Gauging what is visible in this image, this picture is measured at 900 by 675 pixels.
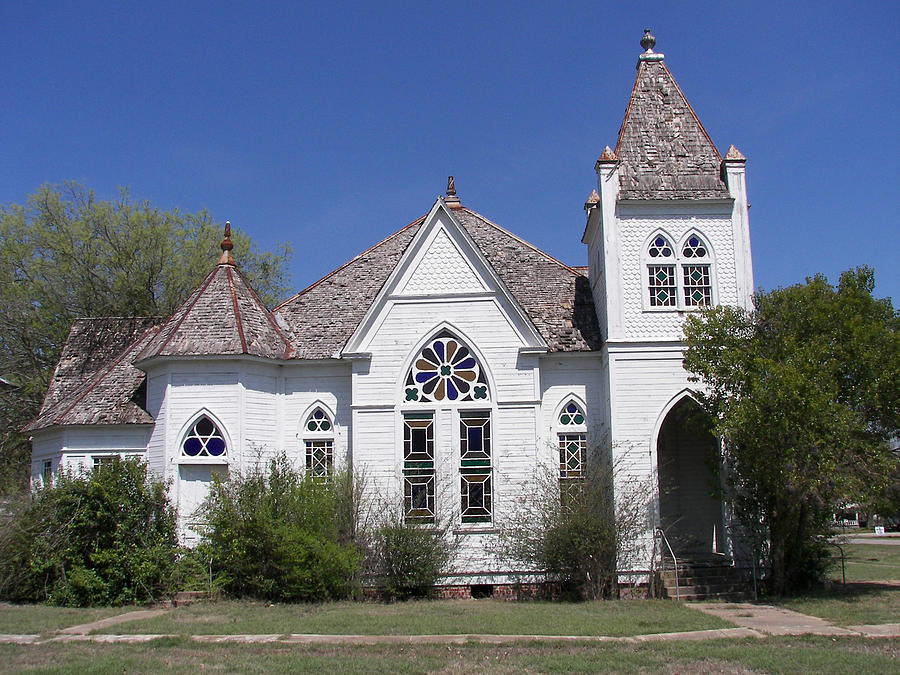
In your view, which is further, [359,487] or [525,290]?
[525,290]

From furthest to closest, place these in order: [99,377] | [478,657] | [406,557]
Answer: [99,377], [406,557], [478,657]

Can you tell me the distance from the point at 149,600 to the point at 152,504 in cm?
223

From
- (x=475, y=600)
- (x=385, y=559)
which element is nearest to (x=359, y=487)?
(x=385, y=559)

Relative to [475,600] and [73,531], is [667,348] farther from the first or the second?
[73,531]

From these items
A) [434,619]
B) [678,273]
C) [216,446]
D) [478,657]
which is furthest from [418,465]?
[478,657]

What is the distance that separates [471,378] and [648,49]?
11.5 meters

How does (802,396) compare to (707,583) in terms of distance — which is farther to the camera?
(707,583)

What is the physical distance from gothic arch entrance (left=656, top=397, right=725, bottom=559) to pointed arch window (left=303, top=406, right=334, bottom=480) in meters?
8.90

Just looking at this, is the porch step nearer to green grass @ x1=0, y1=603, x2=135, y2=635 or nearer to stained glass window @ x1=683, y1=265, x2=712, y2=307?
stained glass window @ x1=683, y1=265, x2=712, y2=307

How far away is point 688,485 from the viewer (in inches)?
899

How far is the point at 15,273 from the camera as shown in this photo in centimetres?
3359

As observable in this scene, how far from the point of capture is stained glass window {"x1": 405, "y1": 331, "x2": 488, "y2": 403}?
832 inches

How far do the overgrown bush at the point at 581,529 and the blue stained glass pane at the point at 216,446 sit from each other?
740 cm

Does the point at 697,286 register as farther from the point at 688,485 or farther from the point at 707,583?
the point at 707,583
